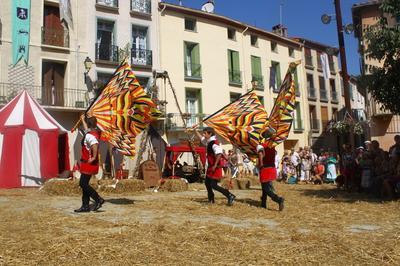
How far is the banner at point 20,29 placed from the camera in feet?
78.4

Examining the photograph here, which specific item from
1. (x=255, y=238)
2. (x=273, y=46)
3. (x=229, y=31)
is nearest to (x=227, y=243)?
(x=255, y=238)

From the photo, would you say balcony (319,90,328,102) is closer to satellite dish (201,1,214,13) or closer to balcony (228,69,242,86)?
balcony (228,69,242,86)

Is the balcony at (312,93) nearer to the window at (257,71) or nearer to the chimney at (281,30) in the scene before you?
the chimney at (281,30)

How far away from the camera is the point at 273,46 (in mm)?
39312

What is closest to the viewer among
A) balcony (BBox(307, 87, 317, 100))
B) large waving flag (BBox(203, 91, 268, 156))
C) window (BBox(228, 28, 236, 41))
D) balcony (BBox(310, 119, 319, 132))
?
large waving flag (BBox(203, 91, 268, 156))

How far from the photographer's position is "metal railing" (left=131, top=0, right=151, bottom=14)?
29.5m

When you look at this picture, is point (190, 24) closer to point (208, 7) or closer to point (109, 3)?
point (208, 7)

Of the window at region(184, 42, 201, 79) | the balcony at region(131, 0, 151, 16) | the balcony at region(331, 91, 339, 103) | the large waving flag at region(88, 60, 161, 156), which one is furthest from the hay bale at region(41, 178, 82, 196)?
the balcony at region(331, 91, 339, 103)

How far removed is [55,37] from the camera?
25844 millimetres

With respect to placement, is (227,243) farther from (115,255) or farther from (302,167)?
(302,167)

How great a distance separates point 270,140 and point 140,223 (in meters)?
4.34

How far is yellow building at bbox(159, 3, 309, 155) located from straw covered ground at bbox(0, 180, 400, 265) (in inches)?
825

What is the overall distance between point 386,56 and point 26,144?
13.6 meters

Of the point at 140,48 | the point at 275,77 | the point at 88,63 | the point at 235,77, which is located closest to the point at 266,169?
the point at 88,63
